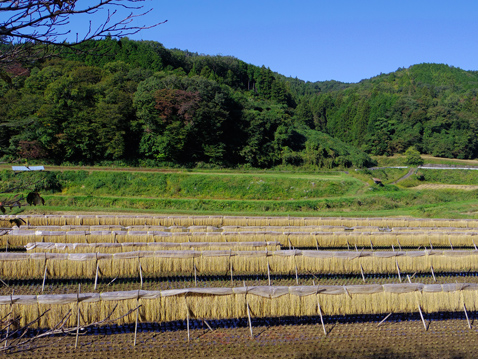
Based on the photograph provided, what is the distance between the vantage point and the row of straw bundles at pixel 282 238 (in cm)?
1644

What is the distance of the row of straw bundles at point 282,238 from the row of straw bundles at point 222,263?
2.91 m

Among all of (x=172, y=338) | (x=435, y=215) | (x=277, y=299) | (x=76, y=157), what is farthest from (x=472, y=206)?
(x=76, y=157)

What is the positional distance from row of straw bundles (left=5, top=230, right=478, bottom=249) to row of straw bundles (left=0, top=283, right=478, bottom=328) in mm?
6017

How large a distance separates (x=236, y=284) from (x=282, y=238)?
4554 millimetres

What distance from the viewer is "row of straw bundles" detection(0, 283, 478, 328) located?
33.7 ft

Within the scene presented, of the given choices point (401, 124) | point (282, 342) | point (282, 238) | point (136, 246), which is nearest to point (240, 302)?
point (282, 342)

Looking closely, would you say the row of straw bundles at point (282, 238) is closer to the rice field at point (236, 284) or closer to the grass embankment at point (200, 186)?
the rice field at point (236, 284)

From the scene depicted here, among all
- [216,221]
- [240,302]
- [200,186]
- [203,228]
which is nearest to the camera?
[240,302]

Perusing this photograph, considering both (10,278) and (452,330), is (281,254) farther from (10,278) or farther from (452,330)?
(10,278)

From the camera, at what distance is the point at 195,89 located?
135 feet

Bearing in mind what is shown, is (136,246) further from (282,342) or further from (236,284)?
(282,342)

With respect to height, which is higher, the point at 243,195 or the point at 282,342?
the point at 243,195

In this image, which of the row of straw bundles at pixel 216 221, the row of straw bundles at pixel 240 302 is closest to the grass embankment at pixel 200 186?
the row of straw bundles at pixel 216 221

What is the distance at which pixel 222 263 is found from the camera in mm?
14180
